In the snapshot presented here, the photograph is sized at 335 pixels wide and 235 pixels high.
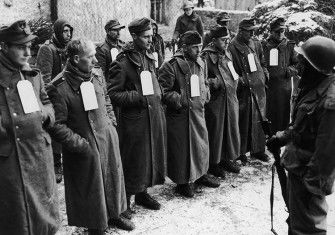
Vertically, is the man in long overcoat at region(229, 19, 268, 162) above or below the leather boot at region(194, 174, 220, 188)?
above

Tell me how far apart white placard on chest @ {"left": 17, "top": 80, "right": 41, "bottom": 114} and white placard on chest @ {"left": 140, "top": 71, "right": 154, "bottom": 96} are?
1462 mm

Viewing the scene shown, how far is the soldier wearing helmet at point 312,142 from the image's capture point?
2.94 meters

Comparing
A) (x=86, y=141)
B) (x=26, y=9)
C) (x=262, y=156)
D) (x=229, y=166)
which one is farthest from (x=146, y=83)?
(x=26, y=9)

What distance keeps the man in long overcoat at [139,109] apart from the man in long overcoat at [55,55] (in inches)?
46.6

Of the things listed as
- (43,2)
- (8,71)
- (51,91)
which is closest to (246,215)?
(51,91)

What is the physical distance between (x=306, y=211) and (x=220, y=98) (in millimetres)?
2606

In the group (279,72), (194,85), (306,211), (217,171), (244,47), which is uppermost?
(244,47)

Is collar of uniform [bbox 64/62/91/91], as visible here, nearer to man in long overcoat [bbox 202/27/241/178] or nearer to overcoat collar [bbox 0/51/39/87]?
overcoat collar [bbox 0/51/39/87]

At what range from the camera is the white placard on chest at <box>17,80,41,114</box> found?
322 centimetres

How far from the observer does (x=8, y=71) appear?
320 cm

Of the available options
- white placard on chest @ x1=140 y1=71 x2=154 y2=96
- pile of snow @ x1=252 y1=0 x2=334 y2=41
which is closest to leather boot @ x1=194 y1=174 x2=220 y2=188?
white placard on chest @ x1=140 y1=71 x2=154 y2=96

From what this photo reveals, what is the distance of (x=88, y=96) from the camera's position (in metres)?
3.73

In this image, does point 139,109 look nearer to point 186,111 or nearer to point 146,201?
point 186,111

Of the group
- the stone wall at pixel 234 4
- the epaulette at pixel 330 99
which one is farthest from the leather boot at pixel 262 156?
the stone wall at pixel 234 4
